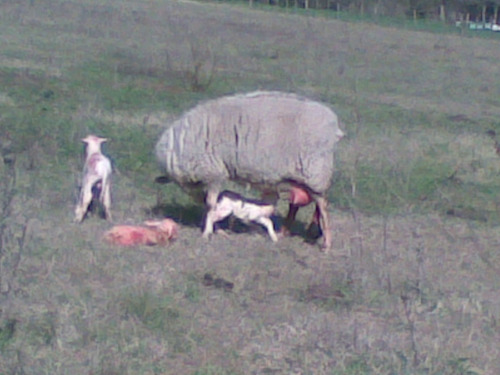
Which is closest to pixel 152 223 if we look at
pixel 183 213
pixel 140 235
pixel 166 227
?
pixel 166 227

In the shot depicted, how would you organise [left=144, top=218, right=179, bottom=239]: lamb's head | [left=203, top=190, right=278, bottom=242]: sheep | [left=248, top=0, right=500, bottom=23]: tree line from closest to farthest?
[left=144, top=218, right=179, bottom=239]: lamb's head
[left=203, top=190, right=278, bottom=242]: sheep
[left=248, top=0, right=500, bottom=23]: tree line

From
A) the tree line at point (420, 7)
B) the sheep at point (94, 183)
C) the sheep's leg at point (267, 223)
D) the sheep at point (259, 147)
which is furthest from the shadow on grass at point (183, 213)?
the tree line at point (420, 7)

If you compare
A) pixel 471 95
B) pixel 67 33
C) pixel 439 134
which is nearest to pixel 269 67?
pixel 471 95

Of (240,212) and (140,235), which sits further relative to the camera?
(240,212)

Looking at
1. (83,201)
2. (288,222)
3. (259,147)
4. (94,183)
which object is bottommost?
(288,222)

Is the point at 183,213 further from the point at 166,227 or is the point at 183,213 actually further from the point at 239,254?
the point at 239,254

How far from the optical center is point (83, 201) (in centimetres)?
927

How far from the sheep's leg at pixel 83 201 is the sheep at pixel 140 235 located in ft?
1.75

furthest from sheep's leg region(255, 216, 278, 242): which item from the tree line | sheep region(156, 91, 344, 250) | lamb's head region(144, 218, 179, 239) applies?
the tree line

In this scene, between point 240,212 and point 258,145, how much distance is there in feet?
2.06

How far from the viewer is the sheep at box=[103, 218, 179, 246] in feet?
28.1

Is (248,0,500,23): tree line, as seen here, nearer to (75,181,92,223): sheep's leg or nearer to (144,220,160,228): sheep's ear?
(75,181,92,223): sheep's leg

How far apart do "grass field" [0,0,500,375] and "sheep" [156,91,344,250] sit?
541 millimetres

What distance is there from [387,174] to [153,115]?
4.29 meters
